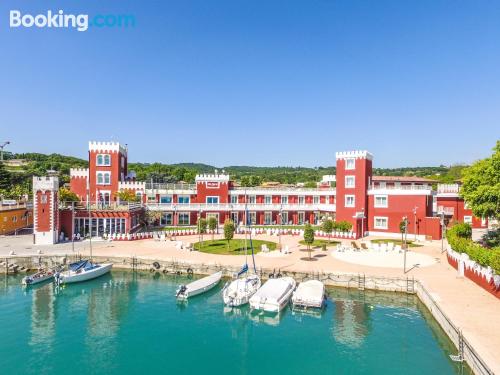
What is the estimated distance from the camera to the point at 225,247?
36094 millimetres

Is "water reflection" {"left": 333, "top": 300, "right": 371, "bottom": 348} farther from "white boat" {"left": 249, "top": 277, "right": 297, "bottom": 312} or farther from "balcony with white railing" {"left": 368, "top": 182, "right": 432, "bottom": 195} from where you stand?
"balcony with white railing" {"left": 368, "top": 182, "right": 432, "bottom": 195}

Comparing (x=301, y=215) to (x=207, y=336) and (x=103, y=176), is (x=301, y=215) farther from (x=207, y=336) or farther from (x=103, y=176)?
(x=207, y=336)

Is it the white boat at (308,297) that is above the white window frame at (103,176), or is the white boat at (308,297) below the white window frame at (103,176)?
below

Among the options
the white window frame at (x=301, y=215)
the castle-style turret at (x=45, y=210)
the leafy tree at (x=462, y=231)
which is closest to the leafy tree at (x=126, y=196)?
the castle-style turret at (x=45, y=210)

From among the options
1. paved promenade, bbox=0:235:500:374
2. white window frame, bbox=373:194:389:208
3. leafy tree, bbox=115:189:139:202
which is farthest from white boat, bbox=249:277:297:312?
leafy tree, bbox=115:189:139:202

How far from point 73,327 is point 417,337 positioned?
17785mm

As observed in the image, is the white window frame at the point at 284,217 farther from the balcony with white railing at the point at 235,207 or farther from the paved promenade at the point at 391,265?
the paved promenade at the point at 391,265

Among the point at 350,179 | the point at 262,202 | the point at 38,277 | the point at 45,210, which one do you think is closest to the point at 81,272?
the point at 38,277

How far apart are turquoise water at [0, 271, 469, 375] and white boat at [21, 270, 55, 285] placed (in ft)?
5.37

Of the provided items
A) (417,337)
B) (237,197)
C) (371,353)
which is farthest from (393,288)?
(237,197)

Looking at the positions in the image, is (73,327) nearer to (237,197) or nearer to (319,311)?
(319,311)

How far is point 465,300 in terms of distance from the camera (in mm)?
20031

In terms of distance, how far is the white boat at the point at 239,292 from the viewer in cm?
2269

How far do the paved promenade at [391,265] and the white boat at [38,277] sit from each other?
4.28 m
